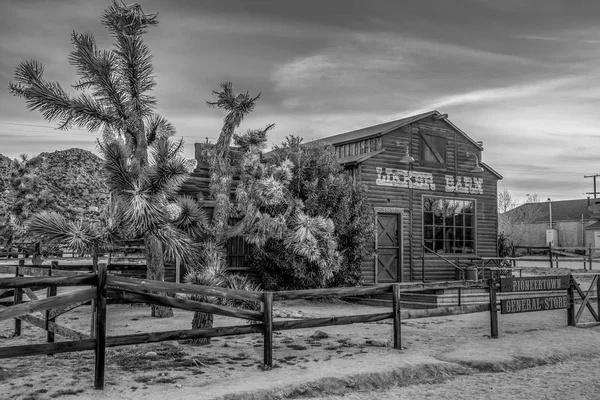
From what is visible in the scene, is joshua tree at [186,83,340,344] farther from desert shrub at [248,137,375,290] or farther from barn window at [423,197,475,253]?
barn window at [423,197,475,253]

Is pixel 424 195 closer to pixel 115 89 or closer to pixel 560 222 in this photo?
pixel 115 89

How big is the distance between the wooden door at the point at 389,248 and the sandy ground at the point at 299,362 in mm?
6147

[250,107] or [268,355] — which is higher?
[250,107]

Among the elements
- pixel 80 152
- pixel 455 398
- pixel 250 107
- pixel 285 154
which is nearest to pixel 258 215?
pixel 285 154

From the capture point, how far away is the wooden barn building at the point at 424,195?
17.1m

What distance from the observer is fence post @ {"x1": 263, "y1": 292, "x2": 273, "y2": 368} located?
6715 millimetres

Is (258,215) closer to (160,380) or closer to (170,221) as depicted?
(170,221)

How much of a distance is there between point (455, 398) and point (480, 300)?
970cm

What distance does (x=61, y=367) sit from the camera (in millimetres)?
6680

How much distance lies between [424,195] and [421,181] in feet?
1.47

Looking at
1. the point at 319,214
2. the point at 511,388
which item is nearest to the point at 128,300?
the point at 511,388

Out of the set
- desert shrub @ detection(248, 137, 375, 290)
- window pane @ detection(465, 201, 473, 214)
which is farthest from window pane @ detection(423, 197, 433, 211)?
desert shrub @ detection(248, 137, 375, 290)

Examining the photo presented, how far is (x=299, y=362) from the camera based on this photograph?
7.15 metres

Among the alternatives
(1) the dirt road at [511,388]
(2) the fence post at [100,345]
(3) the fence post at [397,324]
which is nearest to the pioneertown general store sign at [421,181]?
(3) the fence post at [397,324]
